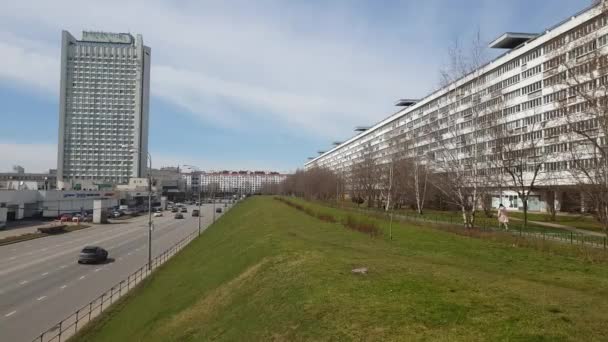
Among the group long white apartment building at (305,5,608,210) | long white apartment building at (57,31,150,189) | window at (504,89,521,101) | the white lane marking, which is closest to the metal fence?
the white lane marking

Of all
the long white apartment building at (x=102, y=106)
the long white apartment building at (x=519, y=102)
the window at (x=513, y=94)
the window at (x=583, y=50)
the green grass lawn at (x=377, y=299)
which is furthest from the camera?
the long white apartment building at (x=102, y=106)

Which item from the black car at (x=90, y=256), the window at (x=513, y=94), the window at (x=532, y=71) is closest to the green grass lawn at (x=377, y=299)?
the black car at (x=90, y=256)

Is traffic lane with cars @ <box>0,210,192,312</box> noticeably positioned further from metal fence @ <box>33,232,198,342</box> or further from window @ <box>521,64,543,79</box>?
window @ <box>521,64,543,79</box>

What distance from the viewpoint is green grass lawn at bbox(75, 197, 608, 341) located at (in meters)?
8.47

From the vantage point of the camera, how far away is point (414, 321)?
8.76 meters

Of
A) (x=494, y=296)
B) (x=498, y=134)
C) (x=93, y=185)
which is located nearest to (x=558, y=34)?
(x=498, y=134)

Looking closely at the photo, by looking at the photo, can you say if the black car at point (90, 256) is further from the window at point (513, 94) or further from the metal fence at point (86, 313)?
the window at point (513, 94)

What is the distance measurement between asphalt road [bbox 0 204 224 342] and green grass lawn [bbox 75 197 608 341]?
10.2 feet

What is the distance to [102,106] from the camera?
160000 millimetres

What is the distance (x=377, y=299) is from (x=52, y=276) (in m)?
26.3

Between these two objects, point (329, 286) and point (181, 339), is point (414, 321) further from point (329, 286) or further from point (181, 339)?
point (181, 339)

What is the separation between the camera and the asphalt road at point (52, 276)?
744 inches

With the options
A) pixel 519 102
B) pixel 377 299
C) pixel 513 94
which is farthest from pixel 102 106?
pixel 377 299

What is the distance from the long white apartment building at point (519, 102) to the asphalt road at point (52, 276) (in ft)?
85.6
